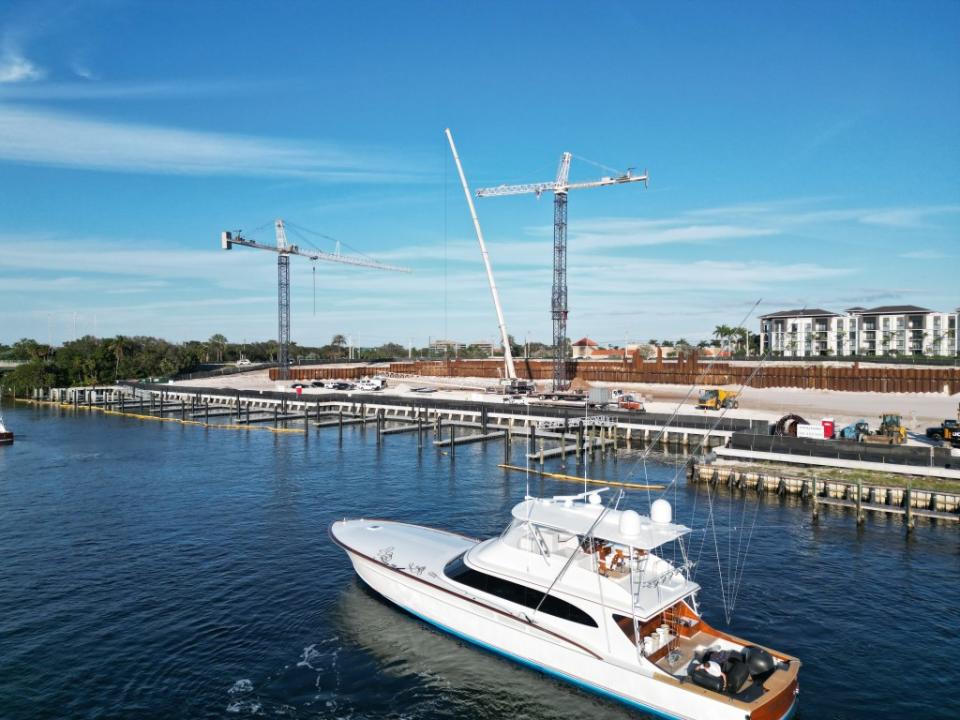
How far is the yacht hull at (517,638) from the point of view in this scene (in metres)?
16.8

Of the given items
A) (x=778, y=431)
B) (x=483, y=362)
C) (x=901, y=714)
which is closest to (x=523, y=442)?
(x=778, y=431)

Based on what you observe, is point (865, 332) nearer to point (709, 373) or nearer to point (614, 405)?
point (709, 373)

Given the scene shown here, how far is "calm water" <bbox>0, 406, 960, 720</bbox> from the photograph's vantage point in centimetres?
1939

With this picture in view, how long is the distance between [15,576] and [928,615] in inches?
1537

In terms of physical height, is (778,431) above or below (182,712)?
above

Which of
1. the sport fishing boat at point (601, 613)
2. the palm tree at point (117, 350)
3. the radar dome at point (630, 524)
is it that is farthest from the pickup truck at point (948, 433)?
the palm tree at point (117, 350)

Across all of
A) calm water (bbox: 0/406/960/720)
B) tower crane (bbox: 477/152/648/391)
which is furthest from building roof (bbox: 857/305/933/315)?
calm water (bbox: 0/406/960/720)

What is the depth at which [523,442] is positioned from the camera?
70.2m

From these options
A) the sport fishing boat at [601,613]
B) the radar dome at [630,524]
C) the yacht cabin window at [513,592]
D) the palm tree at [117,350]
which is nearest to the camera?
the sport fishing boat at [601,613]

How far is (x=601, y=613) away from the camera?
18.5 m

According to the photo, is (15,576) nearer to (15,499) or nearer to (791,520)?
(15,499)

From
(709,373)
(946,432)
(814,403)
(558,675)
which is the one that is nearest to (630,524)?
(558,675)

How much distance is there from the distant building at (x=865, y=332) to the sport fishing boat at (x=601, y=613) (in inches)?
5682

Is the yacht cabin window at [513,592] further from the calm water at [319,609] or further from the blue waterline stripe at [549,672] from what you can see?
the calm water at [319,609]
